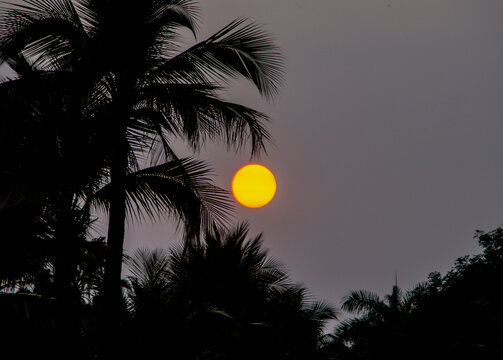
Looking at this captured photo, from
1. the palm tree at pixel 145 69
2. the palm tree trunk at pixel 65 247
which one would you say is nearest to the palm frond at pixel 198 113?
the palm tree at pixel 145 69

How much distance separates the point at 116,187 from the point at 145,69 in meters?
1.41

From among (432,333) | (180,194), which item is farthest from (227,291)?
(432,333)

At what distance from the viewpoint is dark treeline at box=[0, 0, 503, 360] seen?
3965 millimetres

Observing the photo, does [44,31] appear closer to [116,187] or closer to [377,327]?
[116,187]

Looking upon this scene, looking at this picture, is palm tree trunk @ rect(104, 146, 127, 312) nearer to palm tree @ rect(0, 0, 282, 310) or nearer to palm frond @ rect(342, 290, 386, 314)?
palm tree @ rect(0, 0, 282, 310)

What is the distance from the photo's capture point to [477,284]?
26.9 meters

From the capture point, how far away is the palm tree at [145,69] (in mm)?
6543

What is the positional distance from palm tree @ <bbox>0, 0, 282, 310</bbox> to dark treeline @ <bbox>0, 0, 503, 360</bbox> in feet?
0.06

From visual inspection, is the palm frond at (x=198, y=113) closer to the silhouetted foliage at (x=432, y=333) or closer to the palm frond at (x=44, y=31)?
the palm frond at (x=44, y=31)

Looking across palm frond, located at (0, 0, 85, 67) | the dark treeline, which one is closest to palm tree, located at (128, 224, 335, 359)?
the dark treeline

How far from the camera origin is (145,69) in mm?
6801

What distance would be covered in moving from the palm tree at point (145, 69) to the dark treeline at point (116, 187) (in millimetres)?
17

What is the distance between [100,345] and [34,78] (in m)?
2.84

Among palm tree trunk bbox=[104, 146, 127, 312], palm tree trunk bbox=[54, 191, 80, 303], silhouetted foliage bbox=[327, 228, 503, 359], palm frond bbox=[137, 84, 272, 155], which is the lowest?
palm tree trunk bbox=[54, 191, 80, 303]
